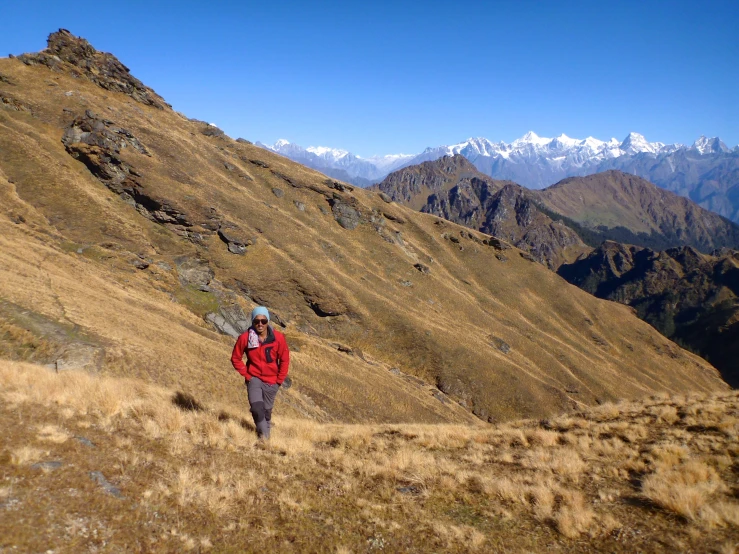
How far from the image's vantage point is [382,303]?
2163 inches

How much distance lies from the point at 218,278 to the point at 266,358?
3817 cm

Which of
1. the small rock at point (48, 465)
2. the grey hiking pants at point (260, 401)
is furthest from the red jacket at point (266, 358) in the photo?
the small rock at point (48, 465)

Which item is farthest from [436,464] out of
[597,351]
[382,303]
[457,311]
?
[597,351]

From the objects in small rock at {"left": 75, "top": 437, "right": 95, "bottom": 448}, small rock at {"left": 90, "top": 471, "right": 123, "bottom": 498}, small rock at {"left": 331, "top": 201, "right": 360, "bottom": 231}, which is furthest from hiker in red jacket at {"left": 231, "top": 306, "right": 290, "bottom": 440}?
small rock at {"left": 331, "top": 201, "right": 360, "bottom": 231}

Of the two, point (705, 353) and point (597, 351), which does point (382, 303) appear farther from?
point (705, 353)

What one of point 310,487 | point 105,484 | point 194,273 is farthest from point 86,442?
point 194,273

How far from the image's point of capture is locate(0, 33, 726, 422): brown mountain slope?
20406 millimetres

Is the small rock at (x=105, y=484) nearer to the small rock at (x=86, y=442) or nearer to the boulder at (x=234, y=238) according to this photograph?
the small rock at (x=86, y=442)

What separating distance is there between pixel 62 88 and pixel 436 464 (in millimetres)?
71960

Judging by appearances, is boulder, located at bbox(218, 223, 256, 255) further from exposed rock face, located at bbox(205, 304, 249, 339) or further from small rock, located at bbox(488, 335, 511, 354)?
small rock, located at bbox(488, 335, 511, 354)

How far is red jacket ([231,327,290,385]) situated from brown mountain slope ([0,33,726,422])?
32.3 feet

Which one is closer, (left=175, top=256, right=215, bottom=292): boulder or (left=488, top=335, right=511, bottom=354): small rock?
(left=175, top=256, right=215, bottom=292): boulder

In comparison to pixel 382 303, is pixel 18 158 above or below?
above

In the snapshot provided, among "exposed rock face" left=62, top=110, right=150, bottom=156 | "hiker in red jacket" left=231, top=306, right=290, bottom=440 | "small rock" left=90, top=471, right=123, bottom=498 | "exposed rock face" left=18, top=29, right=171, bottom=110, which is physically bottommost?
"small rock" left=90, top=471, right=123, bottom=498
